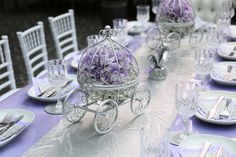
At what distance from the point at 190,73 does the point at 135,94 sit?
0.50 metres

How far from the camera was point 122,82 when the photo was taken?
1.32 m

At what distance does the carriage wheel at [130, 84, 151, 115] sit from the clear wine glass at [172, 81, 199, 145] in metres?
0.16

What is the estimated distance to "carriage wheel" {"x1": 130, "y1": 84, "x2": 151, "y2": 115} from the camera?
1.43 m

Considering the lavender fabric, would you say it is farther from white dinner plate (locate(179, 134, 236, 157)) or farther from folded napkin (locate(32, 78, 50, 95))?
white dinner plate (locate(179, 134, 236, 157))

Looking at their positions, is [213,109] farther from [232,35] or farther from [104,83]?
[232,35]

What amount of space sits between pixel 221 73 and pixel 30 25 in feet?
13.6

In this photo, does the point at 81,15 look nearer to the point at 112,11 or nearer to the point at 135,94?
the point at 112,11

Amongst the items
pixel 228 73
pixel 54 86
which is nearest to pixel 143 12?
pixel 228 73

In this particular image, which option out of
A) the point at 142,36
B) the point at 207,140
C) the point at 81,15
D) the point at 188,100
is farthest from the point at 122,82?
the point at 81,15

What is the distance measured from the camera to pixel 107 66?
1312 mm

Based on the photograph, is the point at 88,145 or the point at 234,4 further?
the point at 234,4

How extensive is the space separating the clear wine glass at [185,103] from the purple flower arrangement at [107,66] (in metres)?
0.17

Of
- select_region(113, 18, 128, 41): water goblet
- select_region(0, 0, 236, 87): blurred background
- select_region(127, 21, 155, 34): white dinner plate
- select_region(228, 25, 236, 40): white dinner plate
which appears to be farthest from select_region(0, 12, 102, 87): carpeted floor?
select_region(228, 25, 236, 40): white dinner plate

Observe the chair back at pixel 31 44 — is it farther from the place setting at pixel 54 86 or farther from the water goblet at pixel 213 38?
the water goblet at pixel 213 38
